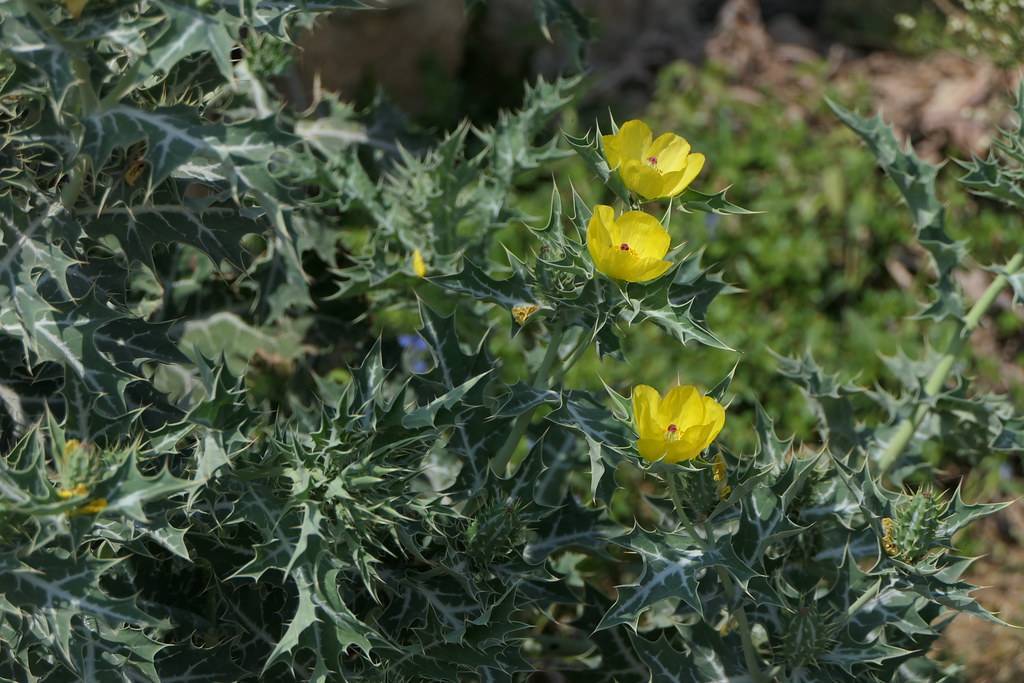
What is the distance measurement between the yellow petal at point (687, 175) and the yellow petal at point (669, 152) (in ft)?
0.05

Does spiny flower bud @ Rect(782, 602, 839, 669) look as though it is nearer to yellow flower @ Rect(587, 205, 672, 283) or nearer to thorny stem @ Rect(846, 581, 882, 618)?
thorny stem @ Rect(846, 581, 882, 618)

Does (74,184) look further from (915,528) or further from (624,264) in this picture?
(915,528)

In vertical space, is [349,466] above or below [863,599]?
above

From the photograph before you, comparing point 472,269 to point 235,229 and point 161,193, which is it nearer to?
point 235,229

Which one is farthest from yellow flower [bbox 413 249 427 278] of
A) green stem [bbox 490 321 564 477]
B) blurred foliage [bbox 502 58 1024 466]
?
blurred foliage [bbox 502 58 1024 466]

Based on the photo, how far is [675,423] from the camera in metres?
1.39

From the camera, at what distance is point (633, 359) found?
300 centimetres

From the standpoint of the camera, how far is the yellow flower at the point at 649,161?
54.6 inches

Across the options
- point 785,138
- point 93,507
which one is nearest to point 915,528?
point 93,507

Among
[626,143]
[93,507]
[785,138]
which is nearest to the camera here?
[93,507]

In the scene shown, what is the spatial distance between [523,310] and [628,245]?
0.63ft

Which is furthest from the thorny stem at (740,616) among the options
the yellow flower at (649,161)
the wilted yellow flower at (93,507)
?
the wilted yellow flower at (93,507)

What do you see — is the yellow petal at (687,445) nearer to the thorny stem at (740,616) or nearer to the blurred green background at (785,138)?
the thorny stem at (740,616)

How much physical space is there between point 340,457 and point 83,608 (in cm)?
37
